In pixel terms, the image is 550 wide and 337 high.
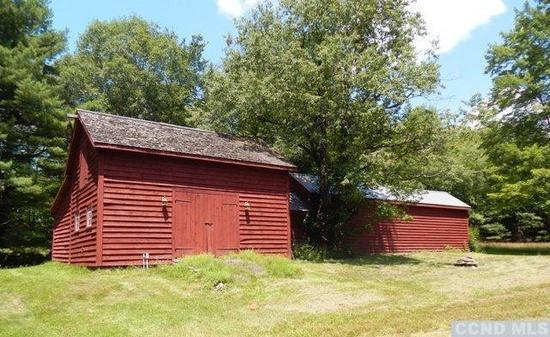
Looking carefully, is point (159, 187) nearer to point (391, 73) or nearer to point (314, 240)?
point (314, 240)

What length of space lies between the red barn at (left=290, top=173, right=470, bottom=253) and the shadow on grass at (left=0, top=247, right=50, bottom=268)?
16054 mm

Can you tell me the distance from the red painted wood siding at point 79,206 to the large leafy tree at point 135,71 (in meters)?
21.1

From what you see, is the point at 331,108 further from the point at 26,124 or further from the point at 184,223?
the point at 26,124

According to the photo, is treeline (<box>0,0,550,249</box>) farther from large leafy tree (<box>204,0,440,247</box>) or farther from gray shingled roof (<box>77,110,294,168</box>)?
gray shingled roof (<box>77,110,294,168</box>)

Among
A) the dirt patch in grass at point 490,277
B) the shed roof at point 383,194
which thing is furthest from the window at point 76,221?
the dirt patch in grass at point 490,277

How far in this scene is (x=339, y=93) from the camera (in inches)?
938

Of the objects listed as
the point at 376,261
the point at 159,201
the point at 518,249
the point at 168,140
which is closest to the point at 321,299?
the point at 159,201

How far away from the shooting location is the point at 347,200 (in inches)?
1042

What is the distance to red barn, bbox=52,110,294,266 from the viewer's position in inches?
706

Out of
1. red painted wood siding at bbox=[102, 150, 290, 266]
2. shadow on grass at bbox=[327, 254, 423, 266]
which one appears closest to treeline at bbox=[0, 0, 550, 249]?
shadow on grass at bbox=[327, 254, 423, 266]

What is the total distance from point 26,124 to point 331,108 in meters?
19.3

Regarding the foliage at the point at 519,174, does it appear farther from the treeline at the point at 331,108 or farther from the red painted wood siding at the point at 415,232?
the red painted wood siding at the point at 415,232

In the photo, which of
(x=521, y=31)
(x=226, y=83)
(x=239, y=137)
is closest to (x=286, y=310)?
(x=239, y=137)

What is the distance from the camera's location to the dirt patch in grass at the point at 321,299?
1288 cm
